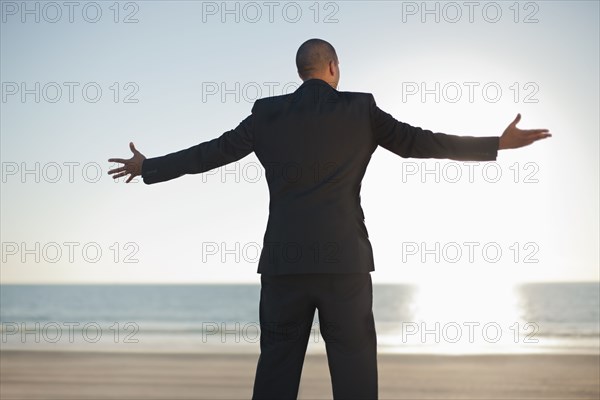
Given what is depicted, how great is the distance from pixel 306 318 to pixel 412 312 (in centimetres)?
3245

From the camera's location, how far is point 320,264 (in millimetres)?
2662

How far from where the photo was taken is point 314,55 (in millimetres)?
2795

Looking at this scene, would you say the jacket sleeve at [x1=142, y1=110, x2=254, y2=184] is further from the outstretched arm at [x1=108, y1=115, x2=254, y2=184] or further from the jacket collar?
the jacket collar

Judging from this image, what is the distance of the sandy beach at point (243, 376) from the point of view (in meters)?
6.01

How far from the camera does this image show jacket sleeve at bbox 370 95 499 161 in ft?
9.07

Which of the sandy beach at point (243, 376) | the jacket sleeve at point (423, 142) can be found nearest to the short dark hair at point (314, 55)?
the jacket sleeve at point (423, 142)

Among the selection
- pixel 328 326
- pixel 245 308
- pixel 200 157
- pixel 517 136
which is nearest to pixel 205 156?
pixel 200 157

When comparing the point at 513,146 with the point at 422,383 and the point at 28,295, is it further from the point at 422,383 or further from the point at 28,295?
the point at 28,295

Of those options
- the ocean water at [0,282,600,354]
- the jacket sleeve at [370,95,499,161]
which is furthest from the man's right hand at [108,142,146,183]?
the ocean water at [0,282,600,354]

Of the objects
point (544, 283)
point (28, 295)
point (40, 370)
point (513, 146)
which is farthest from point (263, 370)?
point (544, 283)

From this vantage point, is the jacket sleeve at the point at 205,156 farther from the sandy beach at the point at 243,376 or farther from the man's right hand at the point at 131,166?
the sandy beach at the point at 243,376

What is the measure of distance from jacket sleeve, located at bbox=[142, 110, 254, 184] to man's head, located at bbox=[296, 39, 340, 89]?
0.27 meters

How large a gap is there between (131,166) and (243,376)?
4343 mm

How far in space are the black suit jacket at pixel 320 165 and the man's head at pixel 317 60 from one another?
0.04 m
